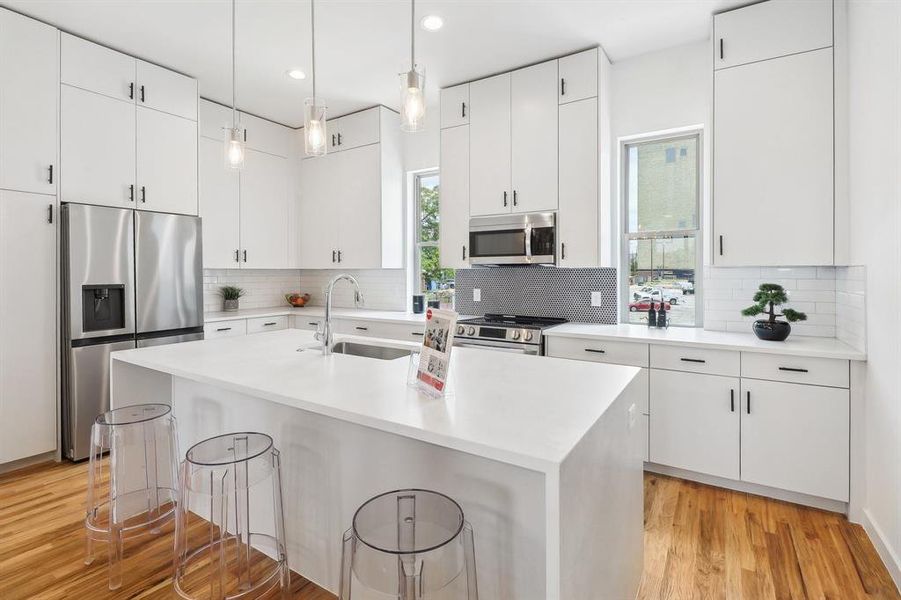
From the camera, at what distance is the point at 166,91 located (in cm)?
373

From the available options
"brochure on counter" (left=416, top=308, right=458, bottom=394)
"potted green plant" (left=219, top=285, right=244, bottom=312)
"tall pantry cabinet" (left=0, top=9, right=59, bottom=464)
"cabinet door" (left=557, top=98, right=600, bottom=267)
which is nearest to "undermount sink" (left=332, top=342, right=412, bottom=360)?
"brochure on counter" (left=416, top=308, right=458, bottom=394)

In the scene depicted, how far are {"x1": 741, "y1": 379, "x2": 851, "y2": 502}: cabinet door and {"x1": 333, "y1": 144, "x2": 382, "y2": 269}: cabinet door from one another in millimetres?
3197

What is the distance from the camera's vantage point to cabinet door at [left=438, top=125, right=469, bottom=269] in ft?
13.0

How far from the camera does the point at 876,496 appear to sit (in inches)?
87.2

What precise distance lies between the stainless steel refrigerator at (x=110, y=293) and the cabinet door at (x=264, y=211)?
3.07 feet

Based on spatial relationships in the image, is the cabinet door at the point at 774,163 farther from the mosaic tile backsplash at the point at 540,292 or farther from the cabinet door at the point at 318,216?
the cabinet door at the point at 318,216

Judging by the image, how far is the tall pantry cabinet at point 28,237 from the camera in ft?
9.62

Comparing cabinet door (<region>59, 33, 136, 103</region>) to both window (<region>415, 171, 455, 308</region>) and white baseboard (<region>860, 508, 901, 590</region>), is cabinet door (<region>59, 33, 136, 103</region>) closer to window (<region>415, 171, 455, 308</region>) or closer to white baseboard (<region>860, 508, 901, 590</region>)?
window (<region>415, 171, 455, 308</region>)

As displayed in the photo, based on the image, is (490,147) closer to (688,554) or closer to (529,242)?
(529,242)

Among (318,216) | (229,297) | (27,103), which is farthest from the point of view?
(318,216)

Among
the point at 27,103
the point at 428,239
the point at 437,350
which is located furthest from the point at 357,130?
the point at 437,350

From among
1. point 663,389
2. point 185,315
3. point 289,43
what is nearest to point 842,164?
point 663,389

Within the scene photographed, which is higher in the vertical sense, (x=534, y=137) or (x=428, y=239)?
(x=534, y=137)

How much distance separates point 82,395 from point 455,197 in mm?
3043
